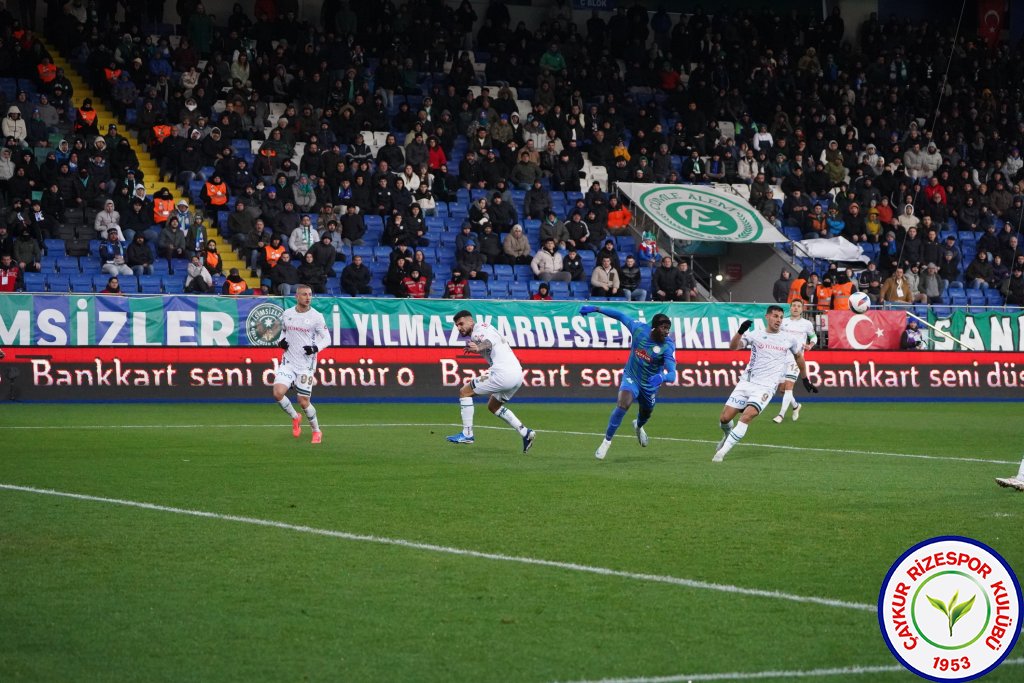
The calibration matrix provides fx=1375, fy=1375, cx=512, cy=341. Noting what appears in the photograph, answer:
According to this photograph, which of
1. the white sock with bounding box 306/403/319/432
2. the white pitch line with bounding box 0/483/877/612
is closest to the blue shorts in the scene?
the white sock with bounding box 306/403/319/432

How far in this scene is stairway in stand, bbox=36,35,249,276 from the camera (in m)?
32.7

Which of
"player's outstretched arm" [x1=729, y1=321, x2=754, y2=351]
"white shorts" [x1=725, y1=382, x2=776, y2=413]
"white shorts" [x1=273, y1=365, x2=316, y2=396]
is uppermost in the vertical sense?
"player's outstretched arm" [x1=729, y1=321, x2=754, y2=351]

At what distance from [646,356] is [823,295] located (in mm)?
17475

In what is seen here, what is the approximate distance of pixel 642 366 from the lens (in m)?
17.6

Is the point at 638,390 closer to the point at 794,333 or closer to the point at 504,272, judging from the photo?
the point at 794,333

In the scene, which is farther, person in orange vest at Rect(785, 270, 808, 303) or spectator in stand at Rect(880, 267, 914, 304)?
spectator in stand at Rect(880, 267, 914, 304)

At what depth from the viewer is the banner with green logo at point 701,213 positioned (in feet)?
120

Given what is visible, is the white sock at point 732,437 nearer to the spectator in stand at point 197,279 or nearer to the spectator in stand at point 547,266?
the spectator in stand at point 197,279

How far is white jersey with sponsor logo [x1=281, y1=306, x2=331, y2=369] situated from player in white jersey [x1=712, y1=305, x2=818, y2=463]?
590cm

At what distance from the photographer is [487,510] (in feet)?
39.4

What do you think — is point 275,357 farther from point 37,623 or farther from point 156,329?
point 37,623

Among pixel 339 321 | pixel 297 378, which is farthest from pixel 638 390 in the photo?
pixel 339 321

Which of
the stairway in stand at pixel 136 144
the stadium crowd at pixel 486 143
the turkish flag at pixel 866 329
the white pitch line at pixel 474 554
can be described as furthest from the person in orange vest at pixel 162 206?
the white pitch line at pixel 474 554

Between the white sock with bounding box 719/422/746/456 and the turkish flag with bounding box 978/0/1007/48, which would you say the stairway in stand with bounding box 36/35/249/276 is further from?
the turkish flag with bounding box 978/0/1007/48
